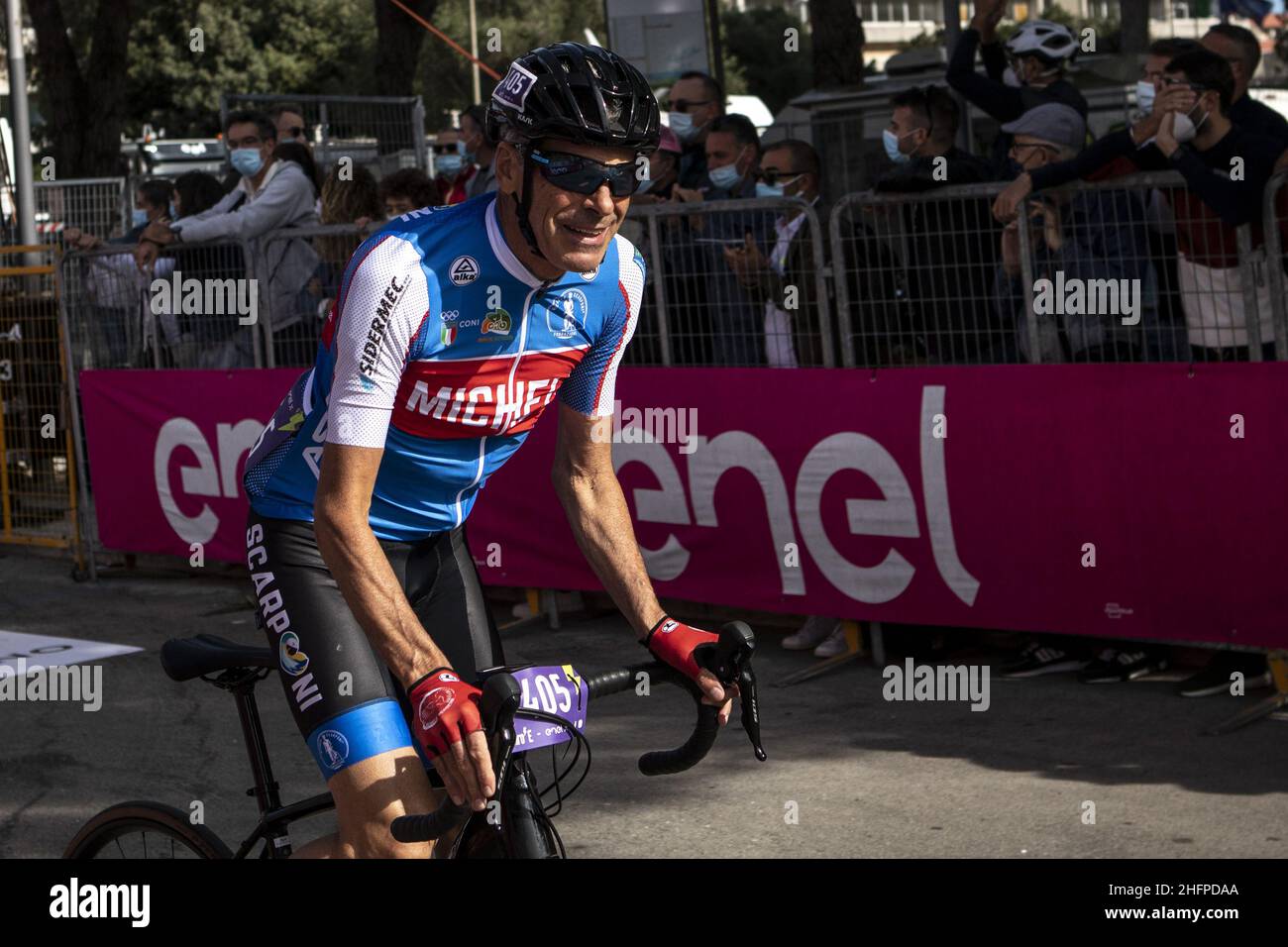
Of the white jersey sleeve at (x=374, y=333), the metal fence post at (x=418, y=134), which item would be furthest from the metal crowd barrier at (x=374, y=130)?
the white jersey sleeve at (x=374, y=333)

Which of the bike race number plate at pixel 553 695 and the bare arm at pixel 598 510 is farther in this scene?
the bare arm at pixel 598 510

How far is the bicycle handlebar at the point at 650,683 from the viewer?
2969mm

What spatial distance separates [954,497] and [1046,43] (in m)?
2.54

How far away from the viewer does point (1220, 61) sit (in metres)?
7.17

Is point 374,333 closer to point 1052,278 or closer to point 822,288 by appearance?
point 1052,278

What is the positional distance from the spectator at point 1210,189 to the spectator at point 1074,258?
0.20 m

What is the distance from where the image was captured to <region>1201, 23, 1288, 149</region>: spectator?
734 cm

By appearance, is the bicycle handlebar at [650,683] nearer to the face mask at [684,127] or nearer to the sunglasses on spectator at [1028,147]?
the sunglasses on spectator at [1028,147]

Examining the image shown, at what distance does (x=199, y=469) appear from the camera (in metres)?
10.9

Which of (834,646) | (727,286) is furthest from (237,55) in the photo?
(834,646)

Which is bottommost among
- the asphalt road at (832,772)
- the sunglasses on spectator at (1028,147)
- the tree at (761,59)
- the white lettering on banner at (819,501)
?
the asphalt road at (832,772)

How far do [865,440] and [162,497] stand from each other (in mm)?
5172

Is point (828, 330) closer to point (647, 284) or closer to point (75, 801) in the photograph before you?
point (647, 284)
